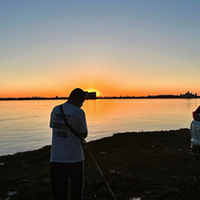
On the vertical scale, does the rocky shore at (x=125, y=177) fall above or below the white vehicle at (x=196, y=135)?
below

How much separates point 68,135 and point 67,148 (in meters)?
0.22

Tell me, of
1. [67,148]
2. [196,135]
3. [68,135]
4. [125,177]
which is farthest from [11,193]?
[196,135]

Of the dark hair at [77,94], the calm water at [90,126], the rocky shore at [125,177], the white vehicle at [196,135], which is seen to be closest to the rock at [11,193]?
the rocky shore at [125,177]

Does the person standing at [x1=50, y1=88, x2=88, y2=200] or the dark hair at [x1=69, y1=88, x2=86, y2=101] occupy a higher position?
the dark hair at [x1=69, y1=88, x2=86, y2=101]

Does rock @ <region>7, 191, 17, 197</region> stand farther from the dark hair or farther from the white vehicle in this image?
the white vehicle

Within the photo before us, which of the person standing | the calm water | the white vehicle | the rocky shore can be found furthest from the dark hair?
the calm water

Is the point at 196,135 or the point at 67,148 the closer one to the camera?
the point at 67,148

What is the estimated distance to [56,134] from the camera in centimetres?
377

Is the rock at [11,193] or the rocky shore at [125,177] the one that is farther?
the rock at [11,193]

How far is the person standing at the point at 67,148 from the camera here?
12.0 ft

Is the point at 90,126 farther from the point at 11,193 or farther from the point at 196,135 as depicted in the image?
the point at 196,135

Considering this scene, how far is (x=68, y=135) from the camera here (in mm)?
3695

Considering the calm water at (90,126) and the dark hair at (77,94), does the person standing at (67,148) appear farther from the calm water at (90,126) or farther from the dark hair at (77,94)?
the calm water at (90,126)

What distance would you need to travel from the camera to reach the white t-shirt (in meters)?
3.66
